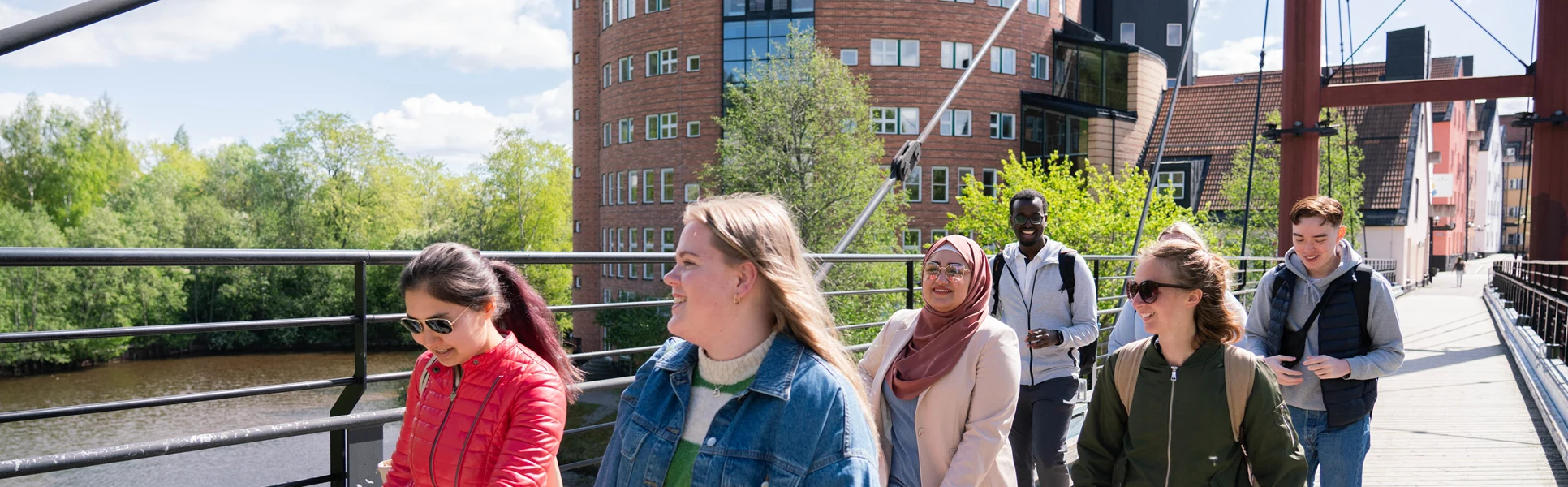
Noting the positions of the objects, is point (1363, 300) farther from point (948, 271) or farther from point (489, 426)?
point (489, 426)

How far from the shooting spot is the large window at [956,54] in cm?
4697

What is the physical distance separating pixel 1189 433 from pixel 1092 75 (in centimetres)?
4937

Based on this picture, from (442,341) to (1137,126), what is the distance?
5170 cm

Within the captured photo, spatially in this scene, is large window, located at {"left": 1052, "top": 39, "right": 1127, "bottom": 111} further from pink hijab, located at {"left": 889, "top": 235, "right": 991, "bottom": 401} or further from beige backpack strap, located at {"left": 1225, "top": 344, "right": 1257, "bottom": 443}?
beige backpack strap, located at {"left": 1225, "top": 344, "right": 1257, "bottom": 443}

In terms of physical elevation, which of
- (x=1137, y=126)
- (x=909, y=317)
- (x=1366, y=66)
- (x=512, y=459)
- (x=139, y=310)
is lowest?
(x=139, y=310)

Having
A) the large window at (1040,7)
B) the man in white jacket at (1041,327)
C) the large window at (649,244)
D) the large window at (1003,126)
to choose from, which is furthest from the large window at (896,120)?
the man in white jacket at (1041,327)

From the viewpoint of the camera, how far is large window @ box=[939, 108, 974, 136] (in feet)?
154

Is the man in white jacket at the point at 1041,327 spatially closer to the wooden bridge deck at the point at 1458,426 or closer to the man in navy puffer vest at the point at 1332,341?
the man in navy puffer vest at the point at 1332,341

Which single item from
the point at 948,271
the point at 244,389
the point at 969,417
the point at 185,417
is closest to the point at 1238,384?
the point at 969,417

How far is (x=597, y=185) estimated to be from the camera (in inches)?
2238

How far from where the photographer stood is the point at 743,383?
185cm

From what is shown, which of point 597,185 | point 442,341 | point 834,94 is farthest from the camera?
point 597,185

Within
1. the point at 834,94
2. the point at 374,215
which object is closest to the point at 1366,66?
the point at 834,94

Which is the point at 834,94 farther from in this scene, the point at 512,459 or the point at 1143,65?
the point at 512,459
